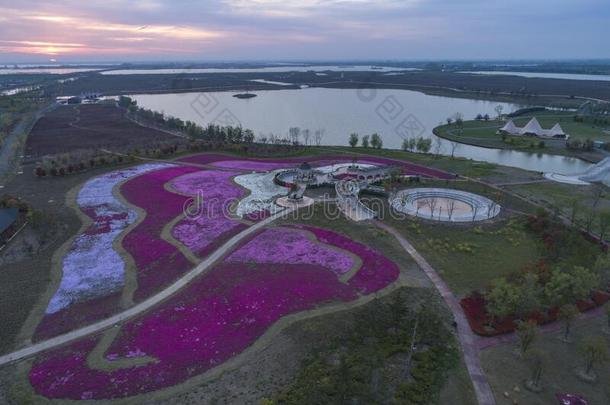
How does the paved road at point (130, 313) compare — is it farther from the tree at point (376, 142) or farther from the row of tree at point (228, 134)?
the tree at point (376, 142)

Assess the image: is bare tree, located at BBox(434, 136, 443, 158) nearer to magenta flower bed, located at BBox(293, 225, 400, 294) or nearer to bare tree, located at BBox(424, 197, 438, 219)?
bare tree, located at BBox(424, 197, 438, 219)

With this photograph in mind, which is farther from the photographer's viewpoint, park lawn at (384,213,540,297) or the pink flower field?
park lawn at (384,213,540,297)

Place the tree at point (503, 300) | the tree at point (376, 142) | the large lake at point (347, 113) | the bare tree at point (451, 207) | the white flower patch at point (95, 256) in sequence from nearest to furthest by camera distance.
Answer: the tree at point (503, 300), the white flower patch at point (95, 256), the bare tree at point (451, 207), the tree at point (376, 142), the large lake at point (347, 113)

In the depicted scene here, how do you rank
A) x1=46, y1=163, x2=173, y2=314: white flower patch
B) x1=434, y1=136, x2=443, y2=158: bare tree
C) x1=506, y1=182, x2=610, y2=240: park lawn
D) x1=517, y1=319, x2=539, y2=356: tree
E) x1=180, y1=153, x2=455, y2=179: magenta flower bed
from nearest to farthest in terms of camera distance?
x1=517, y1=319, x2=539, y2=356: tree → x1=46, y1=163, x2=173, y2=314: white flower patch → x1=506, y1=182, x2=610, y2=240: park lawn → x1=180, y1=153, x2=455, y2=179: magenta flower bed → x1=434, y1=136, x2=443, y2=158: bare tree

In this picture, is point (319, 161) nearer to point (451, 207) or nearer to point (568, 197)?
point (451, 207)

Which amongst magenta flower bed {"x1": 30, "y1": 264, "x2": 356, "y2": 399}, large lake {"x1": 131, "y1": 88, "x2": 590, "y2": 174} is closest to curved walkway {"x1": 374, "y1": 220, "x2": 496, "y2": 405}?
magenta flower bed {"x1": 30, "y1": 264, "x2": 356, "y2": 399}

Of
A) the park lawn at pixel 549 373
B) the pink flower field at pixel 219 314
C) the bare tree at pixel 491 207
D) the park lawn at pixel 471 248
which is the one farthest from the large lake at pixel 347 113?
the pink flower field at pixel 219 314

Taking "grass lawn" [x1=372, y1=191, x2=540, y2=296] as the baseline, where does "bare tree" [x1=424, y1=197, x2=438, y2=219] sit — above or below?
above
